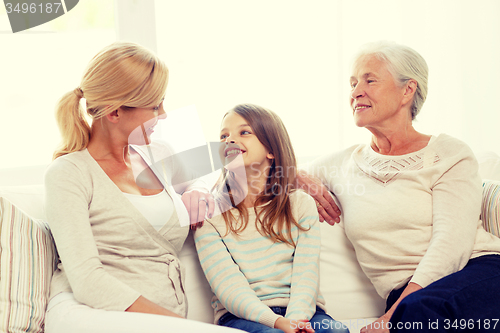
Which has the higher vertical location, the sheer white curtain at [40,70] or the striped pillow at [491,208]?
the sheer white curtain at [40,70]

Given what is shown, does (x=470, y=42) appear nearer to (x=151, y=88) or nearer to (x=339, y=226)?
(x=339, y=226)

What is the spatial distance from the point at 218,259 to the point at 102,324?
41 cm

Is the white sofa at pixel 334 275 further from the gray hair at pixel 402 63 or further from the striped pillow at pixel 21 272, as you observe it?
the gray hair at pixel 402 63

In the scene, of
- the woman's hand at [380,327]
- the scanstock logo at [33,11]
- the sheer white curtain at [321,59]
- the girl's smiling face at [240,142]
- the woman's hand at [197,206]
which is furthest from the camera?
the sheer white curtain at [321,59]

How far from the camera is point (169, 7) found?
2.27 m

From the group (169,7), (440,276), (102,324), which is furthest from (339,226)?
(169,7)

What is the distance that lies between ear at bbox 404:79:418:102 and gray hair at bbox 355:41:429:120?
14 mm

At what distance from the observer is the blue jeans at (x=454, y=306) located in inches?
40.6

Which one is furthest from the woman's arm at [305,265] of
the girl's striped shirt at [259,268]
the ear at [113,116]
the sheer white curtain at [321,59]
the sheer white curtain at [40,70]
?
the sheer white curtain at [40,70]

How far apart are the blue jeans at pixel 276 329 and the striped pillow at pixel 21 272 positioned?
504mm

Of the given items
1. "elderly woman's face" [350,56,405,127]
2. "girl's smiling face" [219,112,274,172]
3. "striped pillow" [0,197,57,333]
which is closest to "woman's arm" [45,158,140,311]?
"striped pillow" [0,197,57,333]

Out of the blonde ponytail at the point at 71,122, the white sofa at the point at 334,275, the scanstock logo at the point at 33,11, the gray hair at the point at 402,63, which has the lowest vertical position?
the white sofa at the point at 334,275

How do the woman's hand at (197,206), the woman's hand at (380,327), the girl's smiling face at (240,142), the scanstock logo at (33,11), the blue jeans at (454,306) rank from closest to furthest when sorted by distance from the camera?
the blue jeans at (454,306), the woman's hand at (380,327), the woman's hand at (197,206), the girl's smiling face at (240,142), the scanstock logo at (33,11)

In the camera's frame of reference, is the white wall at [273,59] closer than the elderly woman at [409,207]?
No
